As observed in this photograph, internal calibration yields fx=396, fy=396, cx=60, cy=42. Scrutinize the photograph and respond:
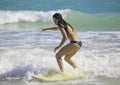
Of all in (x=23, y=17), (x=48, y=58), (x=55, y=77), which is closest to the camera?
(x=55, y=77)

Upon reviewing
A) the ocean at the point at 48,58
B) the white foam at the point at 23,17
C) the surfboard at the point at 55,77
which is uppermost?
the surfboard at the point at 55,77

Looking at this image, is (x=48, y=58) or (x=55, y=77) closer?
(x=55, y=77)

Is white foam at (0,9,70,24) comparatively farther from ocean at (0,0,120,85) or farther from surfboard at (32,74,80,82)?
surfboard at (32,74,80,82)

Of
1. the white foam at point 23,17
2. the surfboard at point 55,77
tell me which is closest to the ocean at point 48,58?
the surfboard at point 55,77

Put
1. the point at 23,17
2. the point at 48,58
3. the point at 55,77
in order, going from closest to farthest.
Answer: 1. the point at 55,77
2. the point at 48,58
3. the point at 23,17

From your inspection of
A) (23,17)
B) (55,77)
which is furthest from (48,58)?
(23,17)

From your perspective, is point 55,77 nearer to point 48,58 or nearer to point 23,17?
point 48,58

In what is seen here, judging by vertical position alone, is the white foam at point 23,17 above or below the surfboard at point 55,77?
below

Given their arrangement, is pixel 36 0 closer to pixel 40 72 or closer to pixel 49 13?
pixel 49 13

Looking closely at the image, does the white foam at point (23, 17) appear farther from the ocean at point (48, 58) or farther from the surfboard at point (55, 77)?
the surfboard at point (55, 77)

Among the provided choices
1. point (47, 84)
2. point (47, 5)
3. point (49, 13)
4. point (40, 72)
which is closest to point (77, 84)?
point (47, 84)

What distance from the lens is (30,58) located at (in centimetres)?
1030

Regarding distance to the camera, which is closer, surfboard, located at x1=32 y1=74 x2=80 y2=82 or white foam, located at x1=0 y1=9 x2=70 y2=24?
surfboard, located at x1=32 y1=74 x2=80 y2=82

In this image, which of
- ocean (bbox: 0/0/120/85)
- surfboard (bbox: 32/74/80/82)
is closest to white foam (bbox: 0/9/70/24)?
ocean (bbox: 0/0/120/85)
